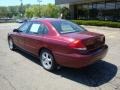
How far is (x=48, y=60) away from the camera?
6352mm

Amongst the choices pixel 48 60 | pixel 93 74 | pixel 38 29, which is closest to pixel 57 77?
pixel 48 60

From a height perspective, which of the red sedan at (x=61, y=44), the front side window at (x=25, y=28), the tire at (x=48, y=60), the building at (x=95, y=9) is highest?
the building at (x=95, y=9)

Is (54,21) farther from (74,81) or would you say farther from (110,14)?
(110,14)

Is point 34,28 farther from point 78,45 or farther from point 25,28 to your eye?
point 78,45

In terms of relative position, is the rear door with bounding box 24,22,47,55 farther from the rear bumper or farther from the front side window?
the rear bumper

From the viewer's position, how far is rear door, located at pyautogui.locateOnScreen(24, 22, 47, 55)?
6.59 meters

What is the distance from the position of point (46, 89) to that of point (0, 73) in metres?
1.87

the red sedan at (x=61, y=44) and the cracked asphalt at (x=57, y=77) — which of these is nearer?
the cracked asphalt at (x=57, y=77)

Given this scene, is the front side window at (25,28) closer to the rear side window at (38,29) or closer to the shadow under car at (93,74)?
the rear side window at (38,29)

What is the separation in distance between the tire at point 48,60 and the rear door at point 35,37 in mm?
286

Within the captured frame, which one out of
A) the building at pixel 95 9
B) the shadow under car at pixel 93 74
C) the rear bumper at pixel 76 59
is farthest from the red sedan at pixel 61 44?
the building at pixel 95 9

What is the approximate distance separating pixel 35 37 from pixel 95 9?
2178 centimetres

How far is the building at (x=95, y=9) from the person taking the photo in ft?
80.9

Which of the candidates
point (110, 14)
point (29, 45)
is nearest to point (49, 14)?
point (110, 14)
